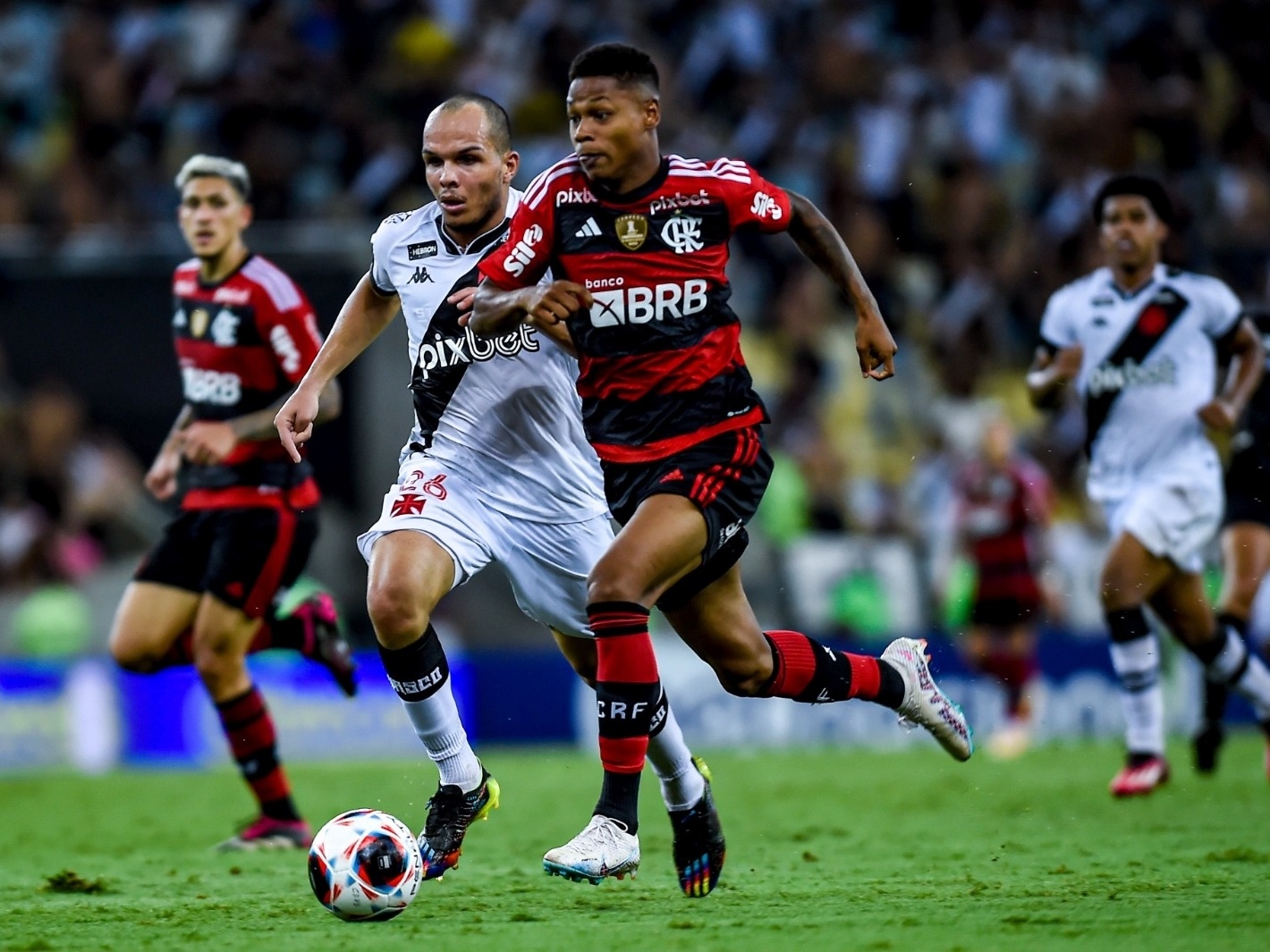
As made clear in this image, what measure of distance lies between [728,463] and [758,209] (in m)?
0.87

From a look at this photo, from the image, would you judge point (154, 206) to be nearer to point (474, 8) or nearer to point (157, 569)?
point (474, 8)

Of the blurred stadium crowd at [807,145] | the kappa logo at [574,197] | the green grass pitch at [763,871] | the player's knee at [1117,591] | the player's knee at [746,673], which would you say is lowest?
the green grass pitch at [763,871]

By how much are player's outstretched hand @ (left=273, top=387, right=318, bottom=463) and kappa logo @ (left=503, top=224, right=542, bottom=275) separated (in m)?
0.87

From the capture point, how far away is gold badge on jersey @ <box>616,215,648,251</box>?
6297 mm

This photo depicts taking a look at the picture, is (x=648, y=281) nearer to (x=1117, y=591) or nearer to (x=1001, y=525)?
(x=1117, y=591)

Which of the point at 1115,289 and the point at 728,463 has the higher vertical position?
the point at 1115,289

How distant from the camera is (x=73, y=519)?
15664 mm

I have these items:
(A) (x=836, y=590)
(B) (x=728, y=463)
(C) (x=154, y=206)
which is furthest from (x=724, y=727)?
(B) (x=728, y=463)

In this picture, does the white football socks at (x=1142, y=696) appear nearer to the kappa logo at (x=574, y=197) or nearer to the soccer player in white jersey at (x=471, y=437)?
the soccer player in white jersey at (x=471, y=437)

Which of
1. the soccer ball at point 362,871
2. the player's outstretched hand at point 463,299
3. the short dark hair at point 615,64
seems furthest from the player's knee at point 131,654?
the short dark hair at point 615,64

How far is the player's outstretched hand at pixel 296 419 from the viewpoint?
657 centimetres

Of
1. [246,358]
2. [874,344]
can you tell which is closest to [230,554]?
[246,358]

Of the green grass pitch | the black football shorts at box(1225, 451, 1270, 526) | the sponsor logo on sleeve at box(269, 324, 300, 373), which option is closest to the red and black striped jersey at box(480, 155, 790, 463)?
the green grass pitch

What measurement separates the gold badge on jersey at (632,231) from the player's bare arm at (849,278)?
1.83 ft
